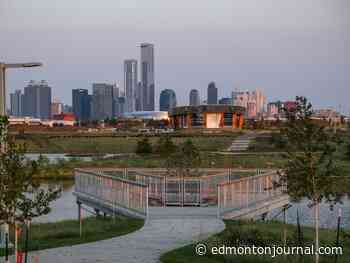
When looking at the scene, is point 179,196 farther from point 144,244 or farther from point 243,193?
point 144,244

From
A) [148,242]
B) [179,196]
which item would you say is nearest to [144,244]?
[148,242]

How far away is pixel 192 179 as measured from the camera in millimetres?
24328

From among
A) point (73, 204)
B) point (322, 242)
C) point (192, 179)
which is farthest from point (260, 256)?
point (73, 204)

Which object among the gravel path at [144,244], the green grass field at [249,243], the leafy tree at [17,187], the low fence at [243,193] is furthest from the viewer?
the low fence at [243,193]

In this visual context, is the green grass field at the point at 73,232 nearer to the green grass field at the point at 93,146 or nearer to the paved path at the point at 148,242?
the paved path at the point at 148,242

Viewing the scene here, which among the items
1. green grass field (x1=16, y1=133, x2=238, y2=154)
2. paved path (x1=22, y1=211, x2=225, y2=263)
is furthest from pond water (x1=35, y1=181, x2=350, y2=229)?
green grass field (x1=16, y1=133, x2=238, y2=154)

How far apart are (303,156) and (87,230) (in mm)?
8221

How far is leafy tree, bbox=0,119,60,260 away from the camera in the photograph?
11.8m

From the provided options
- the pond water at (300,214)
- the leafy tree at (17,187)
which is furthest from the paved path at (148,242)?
the pond water at (300,214)

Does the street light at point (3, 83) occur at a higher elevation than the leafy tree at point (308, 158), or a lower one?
higher

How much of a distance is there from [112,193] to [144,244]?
25.9 feet

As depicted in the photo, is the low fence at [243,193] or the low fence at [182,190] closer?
the low fence at [243,193]

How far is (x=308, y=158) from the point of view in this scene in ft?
43.0

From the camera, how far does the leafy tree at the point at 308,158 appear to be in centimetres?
1302
